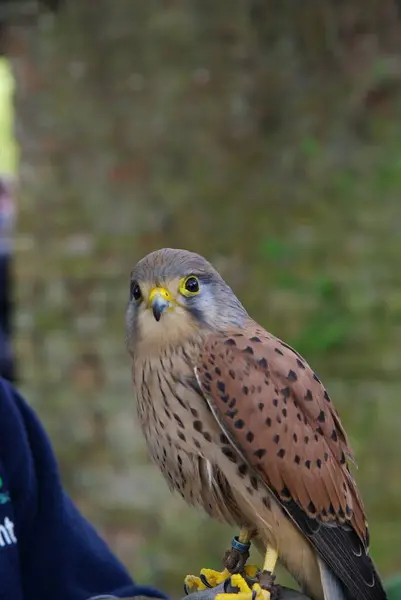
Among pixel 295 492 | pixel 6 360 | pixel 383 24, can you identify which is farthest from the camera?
pixel 6 360

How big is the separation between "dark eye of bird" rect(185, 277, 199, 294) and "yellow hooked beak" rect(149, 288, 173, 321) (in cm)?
4

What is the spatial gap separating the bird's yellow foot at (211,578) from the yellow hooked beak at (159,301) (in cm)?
40

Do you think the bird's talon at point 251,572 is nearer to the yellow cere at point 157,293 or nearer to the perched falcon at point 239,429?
the perched falcon at point 239,429

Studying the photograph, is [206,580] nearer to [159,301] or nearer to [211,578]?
[211,578]

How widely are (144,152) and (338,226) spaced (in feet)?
2.51

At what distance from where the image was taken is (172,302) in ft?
3.87

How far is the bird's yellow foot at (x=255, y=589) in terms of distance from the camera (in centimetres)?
110

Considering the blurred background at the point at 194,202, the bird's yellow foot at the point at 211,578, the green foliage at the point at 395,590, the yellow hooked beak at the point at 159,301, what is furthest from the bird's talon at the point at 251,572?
the blurred background at the point at 194,202

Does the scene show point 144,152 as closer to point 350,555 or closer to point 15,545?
point 15,545

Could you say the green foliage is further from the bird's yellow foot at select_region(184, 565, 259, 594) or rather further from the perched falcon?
the bird's yellow foot at select_region(184, 565, 259, 594)

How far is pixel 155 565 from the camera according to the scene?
2.92m

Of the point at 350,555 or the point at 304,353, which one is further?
the point at 304,353

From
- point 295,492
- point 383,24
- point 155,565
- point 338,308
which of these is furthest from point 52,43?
point 295,492

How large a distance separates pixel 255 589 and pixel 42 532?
24.3 inches
